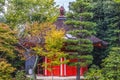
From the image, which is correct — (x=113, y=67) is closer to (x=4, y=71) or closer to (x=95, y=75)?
(x=95, y=75)

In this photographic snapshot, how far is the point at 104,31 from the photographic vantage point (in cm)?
2128

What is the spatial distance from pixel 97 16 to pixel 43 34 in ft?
19.5

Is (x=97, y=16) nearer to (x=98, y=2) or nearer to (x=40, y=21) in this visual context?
(x=98, y=2)

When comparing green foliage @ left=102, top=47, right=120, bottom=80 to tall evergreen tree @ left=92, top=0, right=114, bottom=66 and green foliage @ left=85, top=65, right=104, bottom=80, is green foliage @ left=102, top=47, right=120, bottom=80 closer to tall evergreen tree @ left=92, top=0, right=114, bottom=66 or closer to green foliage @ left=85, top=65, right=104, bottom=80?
green foliage @ left=85, top=65, right=104, bottom=80

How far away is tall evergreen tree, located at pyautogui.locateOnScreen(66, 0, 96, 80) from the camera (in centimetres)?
1700

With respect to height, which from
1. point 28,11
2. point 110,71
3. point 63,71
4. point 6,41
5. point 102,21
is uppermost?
point 28,11

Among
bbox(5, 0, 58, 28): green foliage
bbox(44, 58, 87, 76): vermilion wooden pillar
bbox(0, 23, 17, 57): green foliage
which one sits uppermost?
bbox(5, 0, 58, 28): green foliage

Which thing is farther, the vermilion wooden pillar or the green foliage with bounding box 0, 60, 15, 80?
the vermilion wooden pillar

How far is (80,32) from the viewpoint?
1717 cm

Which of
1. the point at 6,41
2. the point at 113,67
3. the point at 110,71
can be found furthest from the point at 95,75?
the point at 6,41

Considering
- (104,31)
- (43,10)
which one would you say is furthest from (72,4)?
(104,31)

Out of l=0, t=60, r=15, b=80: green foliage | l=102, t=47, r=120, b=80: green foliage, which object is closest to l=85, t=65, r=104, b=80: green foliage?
l=102, t=47, r=120, b=80: green foliage

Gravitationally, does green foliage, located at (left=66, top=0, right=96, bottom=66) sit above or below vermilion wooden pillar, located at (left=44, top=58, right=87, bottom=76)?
above

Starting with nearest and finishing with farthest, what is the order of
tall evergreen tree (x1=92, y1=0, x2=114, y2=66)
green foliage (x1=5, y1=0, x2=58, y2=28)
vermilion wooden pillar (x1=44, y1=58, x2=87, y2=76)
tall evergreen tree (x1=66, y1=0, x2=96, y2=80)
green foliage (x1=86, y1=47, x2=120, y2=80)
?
green foliage (x1=86, y1=47, x2=120, y2=80) < tall evergreen tree (x1=66, y1=0, x2=96, y2=80) < green foliage (x1=5, y1=0, x2=58, y2=28) < vermilion wooden pillar (x1=44, y1=58, x2=87, y2=76) < tall evergreen tree (x1=92, y1=0, x2=114, y2=66)
